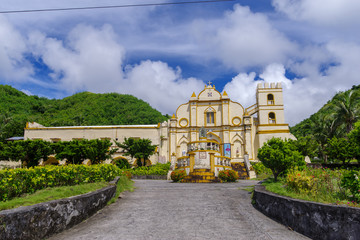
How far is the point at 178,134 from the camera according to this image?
106 feet

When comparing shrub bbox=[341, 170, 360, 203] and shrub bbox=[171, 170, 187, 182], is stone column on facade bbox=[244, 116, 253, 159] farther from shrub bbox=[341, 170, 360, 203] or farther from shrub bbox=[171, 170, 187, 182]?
shrub bbox=[341, 170, 360, 203]

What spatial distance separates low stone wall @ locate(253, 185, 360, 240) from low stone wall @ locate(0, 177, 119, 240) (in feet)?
15.3

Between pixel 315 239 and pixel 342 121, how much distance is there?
24583mm

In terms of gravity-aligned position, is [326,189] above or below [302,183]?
below

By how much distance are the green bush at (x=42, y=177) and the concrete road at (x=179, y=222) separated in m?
1.53

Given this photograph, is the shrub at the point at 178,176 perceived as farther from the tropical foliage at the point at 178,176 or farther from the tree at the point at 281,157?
the tree at the point at 281,157

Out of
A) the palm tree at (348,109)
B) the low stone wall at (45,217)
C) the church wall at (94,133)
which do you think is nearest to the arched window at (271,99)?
the palm tree at (348,109)

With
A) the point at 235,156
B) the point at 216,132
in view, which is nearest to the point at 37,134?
the point at 216,132

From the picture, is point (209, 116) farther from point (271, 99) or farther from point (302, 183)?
point (302, 183)

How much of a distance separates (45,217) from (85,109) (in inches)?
2225

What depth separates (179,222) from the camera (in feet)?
19.8

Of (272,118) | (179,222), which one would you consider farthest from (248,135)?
(179,222)

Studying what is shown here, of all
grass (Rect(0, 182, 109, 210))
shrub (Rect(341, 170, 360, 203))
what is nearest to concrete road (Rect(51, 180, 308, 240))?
grass (Rect(0, 182, 109, 210))

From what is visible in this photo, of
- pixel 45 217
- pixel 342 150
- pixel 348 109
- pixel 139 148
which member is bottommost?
pixel 45 217
